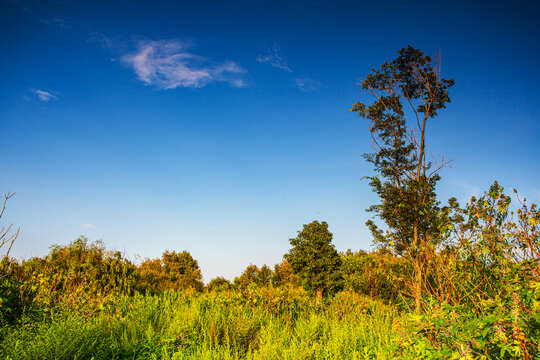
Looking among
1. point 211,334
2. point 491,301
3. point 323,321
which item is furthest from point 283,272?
point 491,301

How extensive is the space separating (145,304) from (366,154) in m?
8.37

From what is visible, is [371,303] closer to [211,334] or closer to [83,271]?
[211,334]

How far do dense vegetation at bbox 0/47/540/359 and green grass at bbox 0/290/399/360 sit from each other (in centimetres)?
2

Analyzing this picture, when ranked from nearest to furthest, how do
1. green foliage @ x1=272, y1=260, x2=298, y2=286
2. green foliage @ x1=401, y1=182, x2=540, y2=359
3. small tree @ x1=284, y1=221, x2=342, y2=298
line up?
green foliage @ x1=401, y1=182, x2=540, y2=359
small tree @ x1=284, y1=221, x2=342, y2=298
green foliage @ x1=272, y1=260, x2=298, y2=286

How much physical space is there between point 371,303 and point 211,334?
4201mm

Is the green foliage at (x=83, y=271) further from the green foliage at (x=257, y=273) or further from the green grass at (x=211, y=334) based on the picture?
the green foliage at (x=257, y=273)

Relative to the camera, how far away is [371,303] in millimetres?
7207

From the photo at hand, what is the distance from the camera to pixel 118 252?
10.0 m

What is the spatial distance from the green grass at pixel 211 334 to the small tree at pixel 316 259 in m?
10.4

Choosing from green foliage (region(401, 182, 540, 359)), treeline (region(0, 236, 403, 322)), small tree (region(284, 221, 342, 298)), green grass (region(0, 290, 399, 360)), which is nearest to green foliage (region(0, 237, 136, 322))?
treeline (region(0, 236, 403, 322))

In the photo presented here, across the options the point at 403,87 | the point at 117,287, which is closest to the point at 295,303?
the point at 117,287

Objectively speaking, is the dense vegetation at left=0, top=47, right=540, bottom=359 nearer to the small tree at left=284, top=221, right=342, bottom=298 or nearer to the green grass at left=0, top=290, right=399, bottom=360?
the green grass at left=0, top=290, right=399, bottom=360

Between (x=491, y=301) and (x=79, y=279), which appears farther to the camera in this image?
(x=79, y=279)

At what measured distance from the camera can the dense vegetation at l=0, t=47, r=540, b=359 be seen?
2.54 m
